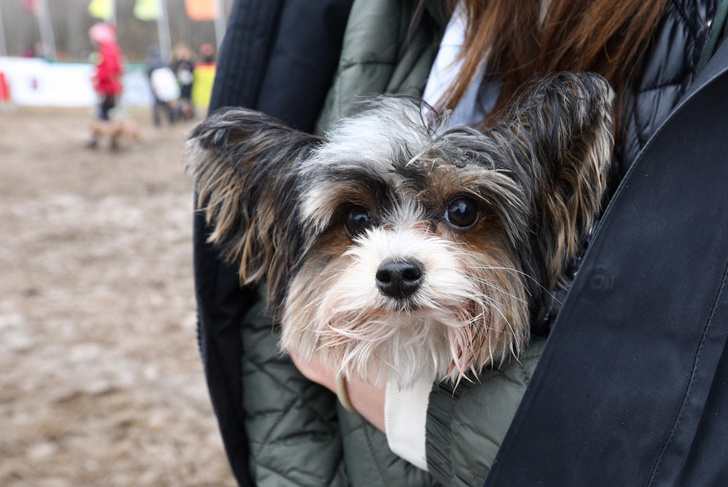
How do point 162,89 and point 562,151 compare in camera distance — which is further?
point 162,89

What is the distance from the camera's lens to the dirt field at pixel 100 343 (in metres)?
3.50

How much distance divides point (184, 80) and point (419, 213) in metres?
19.7

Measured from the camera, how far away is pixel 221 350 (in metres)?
1.96

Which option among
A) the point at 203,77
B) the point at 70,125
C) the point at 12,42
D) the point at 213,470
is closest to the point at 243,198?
the point at 213,470

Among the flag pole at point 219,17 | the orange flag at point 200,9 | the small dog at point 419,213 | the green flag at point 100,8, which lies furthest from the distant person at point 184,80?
the small dog at point 419,213

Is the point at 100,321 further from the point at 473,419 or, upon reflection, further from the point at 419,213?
the point at 473,419

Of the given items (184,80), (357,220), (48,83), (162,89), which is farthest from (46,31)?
(357,220)

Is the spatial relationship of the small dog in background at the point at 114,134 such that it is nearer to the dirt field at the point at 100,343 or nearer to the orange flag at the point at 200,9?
the dirt field at the point at 100,343

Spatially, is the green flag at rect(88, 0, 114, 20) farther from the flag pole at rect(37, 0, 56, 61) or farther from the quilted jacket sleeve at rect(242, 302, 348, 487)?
the quilted jacket sleeve at rect(242, 302, 348, 487)

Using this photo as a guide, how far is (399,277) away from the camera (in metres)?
1.49

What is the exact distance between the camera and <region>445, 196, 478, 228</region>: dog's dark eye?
160 cm

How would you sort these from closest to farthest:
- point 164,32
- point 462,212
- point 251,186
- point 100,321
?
1. point 462,212
2. point 251,186
3. point 100,321
4. point 164,32

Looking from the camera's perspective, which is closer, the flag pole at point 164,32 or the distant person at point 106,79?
the distant person at point 106,79

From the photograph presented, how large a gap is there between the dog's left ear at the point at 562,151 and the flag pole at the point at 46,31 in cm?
2613
